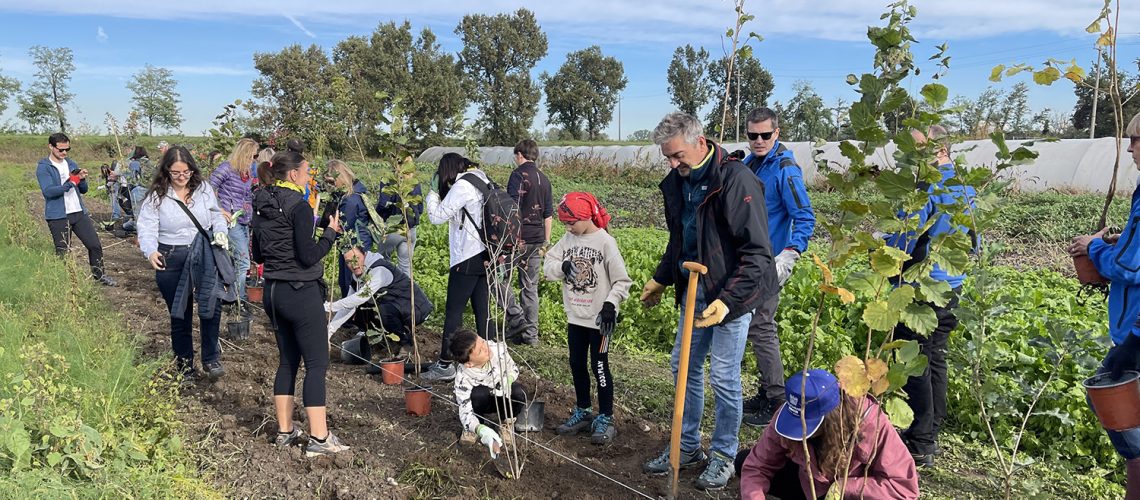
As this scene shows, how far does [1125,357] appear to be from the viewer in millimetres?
2441

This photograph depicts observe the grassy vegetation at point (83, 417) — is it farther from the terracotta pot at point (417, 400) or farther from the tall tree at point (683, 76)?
the tall tree at point (683, 76)

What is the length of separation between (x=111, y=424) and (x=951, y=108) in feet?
12.8

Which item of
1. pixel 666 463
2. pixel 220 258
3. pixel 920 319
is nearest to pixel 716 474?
pixel 666 463

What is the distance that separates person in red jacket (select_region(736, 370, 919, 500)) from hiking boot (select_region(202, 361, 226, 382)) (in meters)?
3.73

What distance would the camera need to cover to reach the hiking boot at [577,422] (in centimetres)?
398

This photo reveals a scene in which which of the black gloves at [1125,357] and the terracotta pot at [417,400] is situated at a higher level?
the black gloves at [1125,357]

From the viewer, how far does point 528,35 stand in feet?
166

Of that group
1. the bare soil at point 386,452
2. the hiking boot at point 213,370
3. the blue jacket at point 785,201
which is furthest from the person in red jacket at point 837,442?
the hiking boot at point 213,370

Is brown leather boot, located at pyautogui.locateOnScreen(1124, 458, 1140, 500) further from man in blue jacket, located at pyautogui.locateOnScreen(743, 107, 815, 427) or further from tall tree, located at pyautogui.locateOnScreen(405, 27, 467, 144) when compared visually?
tall tree, located at pyautogui.locateOnScreen(405, 27, 467, 144)

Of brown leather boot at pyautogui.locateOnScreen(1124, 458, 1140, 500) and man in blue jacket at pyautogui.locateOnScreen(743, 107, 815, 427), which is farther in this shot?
man in blue jacket at pyautogui.locateOnScreen(743, 107, 815, 427)

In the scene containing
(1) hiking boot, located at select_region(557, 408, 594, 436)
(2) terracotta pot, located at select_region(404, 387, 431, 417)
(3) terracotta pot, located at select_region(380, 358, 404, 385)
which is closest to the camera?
(1) hiking boot, located at select_region(557, 408, 594, 436)

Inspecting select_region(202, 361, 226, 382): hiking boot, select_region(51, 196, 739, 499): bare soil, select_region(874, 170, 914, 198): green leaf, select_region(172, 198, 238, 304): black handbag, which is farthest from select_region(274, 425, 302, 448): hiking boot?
select_region(874, 170, 914, 198): green leaf

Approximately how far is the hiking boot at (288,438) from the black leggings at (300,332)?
0.23 meters

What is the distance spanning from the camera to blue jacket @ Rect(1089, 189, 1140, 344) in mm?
2432
